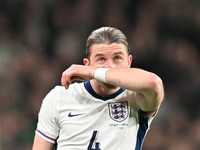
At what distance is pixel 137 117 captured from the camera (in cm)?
239

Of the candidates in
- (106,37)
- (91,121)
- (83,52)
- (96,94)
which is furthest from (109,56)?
(83,52)

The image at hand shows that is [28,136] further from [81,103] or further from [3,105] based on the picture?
[81,103]

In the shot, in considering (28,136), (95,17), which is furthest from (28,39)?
(28,136)

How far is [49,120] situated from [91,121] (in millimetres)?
281

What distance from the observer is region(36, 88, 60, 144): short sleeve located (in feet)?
7.99

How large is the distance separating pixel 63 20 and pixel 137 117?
3820 millimetres

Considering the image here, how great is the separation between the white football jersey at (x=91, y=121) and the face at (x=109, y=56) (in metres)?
0.19

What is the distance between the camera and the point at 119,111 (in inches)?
93.0

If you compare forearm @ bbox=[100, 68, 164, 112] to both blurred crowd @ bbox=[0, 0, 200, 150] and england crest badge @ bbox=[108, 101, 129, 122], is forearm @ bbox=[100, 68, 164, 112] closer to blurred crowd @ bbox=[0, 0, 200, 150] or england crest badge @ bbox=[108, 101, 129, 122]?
england crest badge @ bbox=[108, 101, 129, 122]

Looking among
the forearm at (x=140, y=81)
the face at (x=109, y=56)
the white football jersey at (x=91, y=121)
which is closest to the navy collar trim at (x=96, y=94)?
the white football jersey at (x=91, y=121)

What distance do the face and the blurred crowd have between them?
3.03 meters

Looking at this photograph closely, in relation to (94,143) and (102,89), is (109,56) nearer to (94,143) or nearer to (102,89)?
(102,89)

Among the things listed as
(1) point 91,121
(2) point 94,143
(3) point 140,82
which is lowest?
(2) point 94,143

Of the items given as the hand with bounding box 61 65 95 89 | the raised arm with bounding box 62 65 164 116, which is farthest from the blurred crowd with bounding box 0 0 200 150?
the hand with bounding box 61 65 95 89
